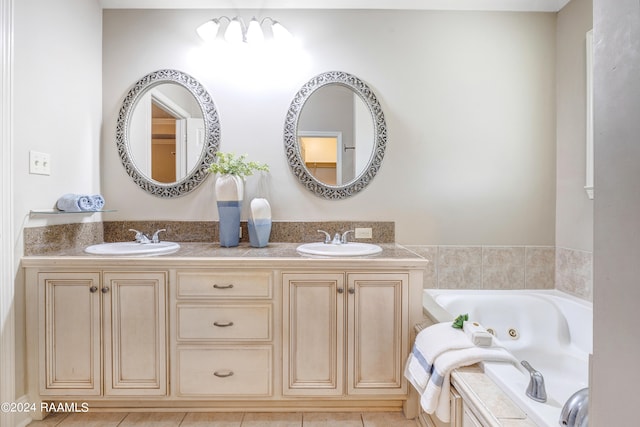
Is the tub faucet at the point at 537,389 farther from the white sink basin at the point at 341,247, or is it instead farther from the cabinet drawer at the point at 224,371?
the cabinet drawer at the point at 224,371

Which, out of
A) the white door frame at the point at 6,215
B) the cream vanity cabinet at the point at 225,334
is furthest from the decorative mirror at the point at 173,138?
the cream vanity cabinet at the point at 225,334

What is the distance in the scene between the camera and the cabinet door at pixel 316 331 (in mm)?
1737

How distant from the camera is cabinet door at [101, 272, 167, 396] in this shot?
67.6 inches

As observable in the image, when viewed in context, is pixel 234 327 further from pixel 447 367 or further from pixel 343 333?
pixel 447 367

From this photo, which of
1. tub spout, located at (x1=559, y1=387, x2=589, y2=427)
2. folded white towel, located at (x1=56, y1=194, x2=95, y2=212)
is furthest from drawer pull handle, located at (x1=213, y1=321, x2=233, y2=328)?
tub spout, located at (x1=559, y1=387, x2=589, y2=427)

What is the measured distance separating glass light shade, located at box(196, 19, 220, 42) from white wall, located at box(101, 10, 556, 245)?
11 cm

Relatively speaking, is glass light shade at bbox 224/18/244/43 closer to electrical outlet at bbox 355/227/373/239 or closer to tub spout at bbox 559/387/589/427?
electrical outlet at bbox 355/227/373/239

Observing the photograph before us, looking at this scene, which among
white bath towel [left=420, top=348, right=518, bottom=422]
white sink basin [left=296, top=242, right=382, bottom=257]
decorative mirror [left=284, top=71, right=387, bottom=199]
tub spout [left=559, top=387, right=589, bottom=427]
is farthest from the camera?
decorative mirror [left=284, top=71, right=387, bottom=199]

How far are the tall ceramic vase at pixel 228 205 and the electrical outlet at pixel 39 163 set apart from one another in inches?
35.5

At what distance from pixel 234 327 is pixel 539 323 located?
6.10 feet

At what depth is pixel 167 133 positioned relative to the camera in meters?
2.30

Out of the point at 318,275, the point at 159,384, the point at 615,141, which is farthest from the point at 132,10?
the point at 615,141

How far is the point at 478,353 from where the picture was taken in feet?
4.20

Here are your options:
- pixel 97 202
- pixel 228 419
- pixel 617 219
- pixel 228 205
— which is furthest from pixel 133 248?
pixel 617 219
